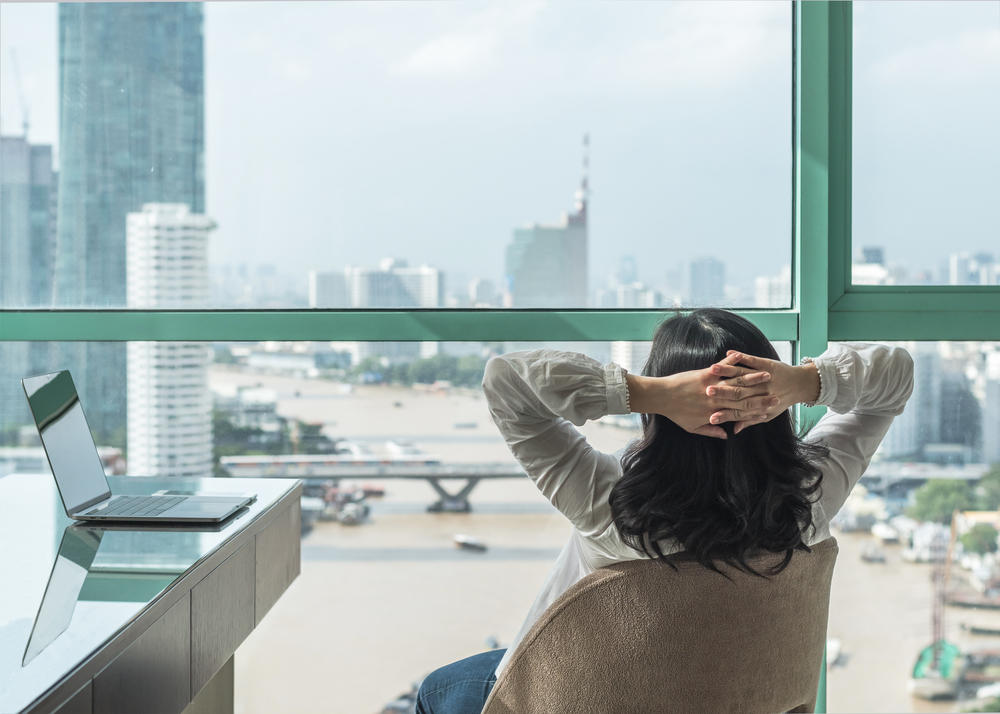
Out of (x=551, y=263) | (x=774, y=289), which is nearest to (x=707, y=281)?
(x=774, y=289)

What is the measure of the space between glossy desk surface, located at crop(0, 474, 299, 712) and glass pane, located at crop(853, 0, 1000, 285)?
5.39 feet

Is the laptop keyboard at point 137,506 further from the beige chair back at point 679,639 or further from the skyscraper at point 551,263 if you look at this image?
the skyscraper at point 551,263

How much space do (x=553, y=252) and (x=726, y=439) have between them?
1032mm

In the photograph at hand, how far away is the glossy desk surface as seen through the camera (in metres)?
0.95

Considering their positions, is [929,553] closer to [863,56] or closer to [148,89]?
[863,56]

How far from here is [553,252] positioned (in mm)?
2076

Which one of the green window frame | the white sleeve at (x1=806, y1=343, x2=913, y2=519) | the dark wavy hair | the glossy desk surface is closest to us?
the glossy desk surface

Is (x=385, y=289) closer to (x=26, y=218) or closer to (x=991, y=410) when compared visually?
(x=26, y=218)

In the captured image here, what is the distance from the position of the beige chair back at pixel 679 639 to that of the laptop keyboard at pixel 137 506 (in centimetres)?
81

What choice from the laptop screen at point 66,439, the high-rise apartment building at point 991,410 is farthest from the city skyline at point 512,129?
the laptop screen at point 66,439

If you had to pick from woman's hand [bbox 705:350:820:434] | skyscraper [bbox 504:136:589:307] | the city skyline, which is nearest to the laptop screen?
the city skyline

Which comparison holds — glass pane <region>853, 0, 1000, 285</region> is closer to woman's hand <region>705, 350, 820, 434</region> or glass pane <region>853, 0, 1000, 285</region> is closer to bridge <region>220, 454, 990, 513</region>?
bridge <region>220, 454, 990, 513</region>

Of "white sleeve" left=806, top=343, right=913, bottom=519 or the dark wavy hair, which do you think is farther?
"white sleeve" left=806, top=343, right=913, bottom=519

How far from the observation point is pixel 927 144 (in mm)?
2055
